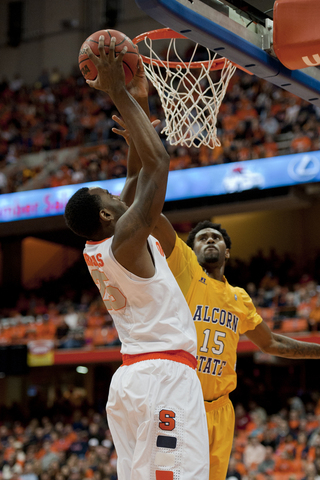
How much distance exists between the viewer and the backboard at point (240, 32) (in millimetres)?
3377

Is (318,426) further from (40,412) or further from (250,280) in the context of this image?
(40,412)

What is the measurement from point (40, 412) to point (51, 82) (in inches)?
444

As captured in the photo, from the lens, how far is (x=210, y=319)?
4.06 m

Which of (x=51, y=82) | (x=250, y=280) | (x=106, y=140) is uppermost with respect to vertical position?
(x=51, y=82)

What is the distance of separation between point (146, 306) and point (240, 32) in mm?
1857

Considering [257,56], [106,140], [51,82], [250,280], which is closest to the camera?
[257,56]

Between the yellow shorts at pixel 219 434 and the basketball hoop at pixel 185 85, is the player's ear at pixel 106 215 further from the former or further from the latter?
the basketball hoop at pixel 185 85

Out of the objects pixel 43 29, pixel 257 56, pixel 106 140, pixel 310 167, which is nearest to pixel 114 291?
pixel 257 56

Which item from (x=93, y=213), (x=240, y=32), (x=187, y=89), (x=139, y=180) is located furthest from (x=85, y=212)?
(x=187, y=89)

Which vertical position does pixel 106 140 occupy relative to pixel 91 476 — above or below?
above

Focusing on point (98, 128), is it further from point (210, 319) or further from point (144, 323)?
point (144, 323)

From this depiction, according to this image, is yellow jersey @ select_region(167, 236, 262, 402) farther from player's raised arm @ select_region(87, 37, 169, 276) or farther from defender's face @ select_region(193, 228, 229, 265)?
player's raised arm @ select_region(87, 37, 169, 276)

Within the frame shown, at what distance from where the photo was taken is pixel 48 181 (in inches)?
666

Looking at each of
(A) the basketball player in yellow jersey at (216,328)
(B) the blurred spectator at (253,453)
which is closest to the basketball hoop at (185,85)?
(A) the basketball player in yellow jersey at (216,328)
